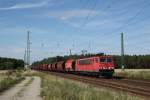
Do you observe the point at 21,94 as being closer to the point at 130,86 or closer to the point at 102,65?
the point at 130,86

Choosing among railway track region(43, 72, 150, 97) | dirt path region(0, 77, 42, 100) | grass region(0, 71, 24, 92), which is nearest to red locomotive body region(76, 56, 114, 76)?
grass region(0, 71, 24, 92)

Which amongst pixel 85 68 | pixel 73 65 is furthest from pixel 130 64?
pixel 85 68

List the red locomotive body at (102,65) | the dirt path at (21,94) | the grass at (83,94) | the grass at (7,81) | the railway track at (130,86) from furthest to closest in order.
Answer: the red locomotive body at (102,65), the grass at (7,81), the railway track at (130,86), the dirt path at (21,94), the grass at (83,94)

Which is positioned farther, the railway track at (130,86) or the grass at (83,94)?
the railway track at (130,86)

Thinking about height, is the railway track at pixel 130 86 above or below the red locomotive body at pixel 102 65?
below

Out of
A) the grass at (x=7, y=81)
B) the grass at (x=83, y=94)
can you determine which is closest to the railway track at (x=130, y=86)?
the grass at (x=83, y=94)

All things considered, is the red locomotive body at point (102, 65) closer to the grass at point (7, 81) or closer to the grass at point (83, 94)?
the grass at point (7, 81)

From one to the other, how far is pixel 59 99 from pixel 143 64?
134190 mm

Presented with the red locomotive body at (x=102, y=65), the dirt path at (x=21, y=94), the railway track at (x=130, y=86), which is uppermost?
the red locomotive body at (x=102, y=65)

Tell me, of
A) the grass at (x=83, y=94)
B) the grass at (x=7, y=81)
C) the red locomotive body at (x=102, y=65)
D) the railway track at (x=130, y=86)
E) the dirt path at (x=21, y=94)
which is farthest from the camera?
the red locomotive body at (x=102, y=65)

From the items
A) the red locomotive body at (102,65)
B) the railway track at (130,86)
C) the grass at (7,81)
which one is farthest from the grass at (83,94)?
the red locomotive body at (102,65)

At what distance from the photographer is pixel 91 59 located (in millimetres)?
51219

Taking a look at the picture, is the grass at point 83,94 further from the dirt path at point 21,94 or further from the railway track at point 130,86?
the railway track at point 130,86

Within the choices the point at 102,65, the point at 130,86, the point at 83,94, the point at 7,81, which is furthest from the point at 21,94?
the point at 102,65
